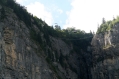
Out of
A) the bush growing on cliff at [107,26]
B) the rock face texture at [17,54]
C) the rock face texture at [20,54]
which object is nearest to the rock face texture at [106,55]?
the bush growing on cliff at [107,26]

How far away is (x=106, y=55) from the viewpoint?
215ft

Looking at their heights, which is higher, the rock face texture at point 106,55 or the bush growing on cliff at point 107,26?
the bush growing on cliff at point 107,26

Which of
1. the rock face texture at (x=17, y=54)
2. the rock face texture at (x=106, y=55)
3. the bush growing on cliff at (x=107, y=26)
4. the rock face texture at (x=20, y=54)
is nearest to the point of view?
the rock face texture at (x=17, y=54)

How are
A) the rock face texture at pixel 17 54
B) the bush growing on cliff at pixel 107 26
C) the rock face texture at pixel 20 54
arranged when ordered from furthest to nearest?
the bush growing on cliff at pixel 107 26 → the rock face texture at pixel 20 54 → the rock face texture at pixel 17 54

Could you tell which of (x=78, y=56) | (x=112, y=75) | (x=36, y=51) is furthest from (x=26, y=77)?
(x=78, y=56)

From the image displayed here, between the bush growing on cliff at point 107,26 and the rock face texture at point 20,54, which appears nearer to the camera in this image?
the rock face texture at point 20,54

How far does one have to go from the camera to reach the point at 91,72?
224ft

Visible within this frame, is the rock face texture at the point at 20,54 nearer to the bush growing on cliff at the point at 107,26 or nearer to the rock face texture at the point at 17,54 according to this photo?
the rock face texture at the point at 17,54

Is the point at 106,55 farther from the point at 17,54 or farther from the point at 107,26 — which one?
the point at 17,54

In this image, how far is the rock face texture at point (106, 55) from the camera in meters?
62.9

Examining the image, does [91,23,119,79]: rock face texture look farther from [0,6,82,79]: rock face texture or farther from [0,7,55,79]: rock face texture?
[0,7,55,79]: rock face texture

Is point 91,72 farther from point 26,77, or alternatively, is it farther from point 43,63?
point 26,77

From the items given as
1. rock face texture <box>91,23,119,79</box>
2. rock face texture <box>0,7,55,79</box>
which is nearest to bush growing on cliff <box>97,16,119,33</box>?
rock face texture <box>91,23,119,79</box>

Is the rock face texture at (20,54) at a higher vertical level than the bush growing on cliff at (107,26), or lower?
lower
